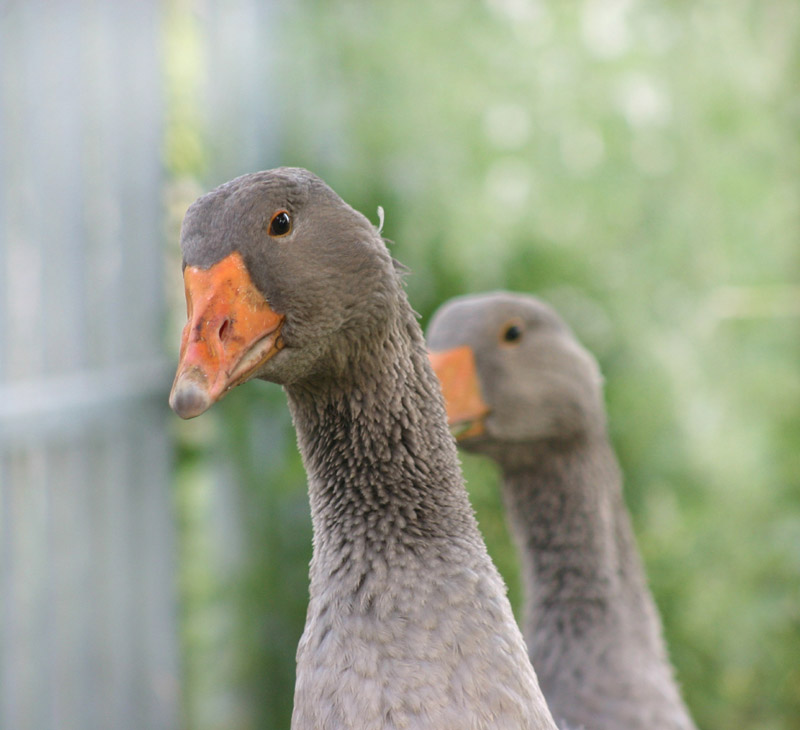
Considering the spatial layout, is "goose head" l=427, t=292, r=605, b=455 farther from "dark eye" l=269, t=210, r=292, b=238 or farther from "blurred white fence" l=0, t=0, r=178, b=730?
"blurred white fence" l=0, t=0, r=178, b=730

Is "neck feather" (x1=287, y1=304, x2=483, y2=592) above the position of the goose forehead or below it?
below

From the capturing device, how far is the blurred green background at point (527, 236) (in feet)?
13.0

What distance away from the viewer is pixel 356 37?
4125mm

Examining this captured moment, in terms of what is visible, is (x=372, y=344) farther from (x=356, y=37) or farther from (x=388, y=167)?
(x=356, y=37)

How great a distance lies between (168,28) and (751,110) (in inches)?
107

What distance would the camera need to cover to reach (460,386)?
242 cm

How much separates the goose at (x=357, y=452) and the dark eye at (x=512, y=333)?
0.91 meters

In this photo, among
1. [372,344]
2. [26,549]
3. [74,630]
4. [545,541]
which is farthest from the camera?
[74,630]

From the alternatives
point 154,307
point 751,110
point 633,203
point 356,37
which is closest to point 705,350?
point 633,203

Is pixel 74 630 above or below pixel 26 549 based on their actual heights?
below

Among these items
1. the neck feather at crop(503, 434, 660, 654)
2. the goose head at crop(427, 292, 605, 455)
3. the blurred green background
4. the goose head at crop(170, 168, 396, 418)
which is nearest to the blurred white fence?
the blurred green background

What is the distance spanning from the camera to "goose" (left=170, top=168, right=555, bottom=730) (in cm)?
136

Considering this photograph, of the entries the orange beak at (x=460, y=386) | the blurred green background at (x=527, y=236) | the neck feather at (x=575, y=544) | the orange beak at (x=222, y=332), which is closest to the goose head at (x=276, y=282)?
the orange beak at (x=222, y=332)

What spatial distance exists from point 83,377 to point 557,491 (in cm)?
180
